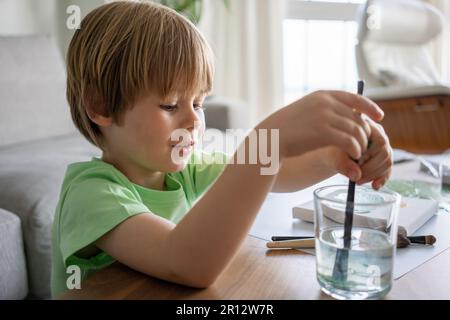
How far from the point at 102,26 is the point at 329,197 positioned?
41cm

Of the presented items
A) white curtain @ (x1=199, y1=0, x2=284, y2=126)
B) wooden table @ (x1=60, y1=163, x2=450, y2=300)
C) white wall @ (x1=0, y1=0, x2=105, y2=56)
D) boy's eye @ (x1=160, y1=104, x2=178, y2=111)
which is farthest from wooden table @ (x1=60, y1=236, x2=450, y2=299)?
white curtain @ (x1=199, y1=0, x2=284, y2=126)

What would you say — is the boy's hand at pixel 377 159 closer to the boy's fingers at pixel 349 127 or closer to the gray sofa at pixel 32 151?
the boy's fingers at pixel 349 127

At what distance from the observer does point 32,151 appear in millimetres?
1837

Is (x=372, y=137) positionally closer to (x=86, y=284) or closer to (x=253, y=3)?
(x=86, y=284)

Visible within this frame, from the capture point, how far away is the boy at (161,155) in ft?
1.64

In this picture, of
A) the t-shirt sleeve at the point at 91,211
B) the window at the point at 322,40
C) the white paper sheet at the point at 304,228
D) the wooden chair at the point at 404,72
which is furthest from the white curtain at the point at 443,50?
the t-shirt sleeve at the point at 91,211

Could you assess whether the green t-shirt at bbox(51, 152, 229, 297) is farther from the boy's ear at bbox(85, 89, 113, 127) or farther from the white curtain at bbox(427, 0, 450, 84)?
the white curtain at bbox(427, 0, 450, 84)

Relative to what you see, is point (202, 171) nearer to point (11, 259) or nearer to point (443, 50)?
point (11, 259)

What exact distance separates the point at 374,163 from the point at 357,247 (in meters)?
0.09

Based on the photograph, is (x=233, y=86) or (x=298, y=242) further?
(x=233, y=86)

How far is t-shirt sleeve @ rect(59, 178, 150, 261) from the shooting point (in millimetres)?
599

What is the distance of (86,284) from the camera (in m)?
A: 0.56

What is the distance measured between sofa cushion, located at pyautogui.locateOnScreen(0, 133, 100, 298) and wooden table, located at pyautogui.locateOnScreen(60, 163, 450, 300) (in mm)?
803
